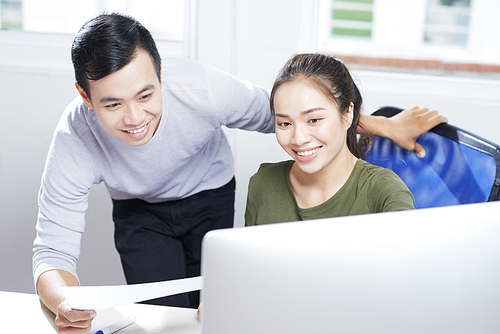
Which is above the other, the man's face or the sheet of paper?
the man's face

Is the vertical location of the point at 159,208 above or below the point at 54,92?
below

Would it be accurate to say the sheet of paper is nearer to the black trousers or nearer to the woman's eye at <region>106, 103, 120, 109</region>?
the woman's eye at <region>106, 103, 120, 109</region>

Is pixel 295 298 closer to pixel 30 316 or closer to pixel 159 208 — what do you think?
pixel 30 316

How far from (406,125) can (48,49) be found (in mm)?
1539

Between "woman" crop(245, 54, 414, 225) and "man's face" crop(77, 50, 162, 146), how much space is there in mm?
310

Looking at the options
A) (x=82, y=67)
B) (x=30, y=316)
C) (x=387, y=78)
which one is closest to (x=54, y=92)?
(x=82, y=67)

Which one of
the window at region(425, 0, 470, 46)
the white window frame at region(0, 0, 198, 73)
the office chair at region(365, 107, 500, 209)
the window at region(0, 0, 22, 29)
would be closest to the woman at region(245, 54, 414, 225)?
the office chair at region(365, 107, 500, 209)

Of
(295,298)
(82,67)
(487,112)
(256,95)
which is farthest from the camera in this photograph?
(487,112)

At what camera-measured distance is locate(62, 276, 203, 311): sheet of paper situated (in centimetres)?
70

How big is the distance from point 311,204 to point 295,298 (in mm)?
696

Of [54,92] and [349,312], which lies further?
[54,92]

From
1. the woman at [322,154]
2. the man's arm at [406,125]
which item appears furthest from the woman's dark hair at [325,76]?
the man's arm at [406,125]

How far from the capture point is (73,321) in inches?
31.3

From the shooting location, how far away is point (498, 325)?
0.51m
